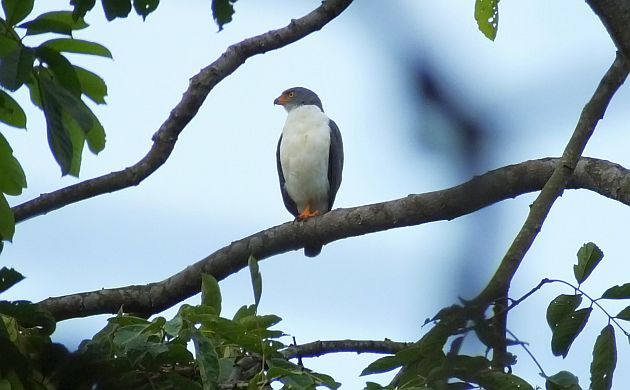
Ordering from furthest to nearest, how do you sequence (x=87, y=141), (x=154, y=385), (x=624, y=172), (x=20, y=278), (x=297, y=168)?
(x=297, y=168), (x=624, y=172), (x=87, y=141), (x=154, y=385), (x=20, y=278)

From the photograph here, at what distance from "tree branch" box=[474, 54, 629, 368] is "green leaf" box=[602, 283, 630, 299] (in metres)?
0.35

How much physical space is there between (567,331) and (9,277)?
1.53 m

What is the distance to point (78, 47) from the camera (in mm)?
3238

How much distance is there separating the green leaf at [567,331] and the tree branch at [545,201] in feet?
1.08

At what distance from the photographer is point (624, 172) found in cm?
408

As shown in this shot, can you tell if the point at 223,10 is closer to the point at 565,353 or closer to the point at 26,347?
the point at 26,347

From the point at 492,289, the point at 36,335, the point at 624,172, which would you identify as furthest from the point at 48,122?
the point at 624,172

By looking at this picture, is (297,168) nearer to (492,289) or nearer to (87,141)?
(87,141)

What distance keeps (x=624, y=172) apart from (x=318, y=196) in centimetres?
576

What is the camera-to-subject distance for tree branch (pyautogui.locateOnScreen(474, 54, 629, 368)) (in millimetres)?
938

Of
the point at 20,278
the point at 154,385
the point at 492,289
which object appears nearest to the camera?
the point at 492,289

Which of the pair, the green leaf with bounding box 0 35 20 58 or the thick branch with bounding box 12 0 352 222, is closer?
the green leaf with bounding box 0 35 20 58

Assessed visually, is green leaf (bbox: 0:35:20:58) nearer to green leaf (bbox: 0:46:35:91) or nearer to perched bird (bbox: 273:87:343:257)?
green leaf (bbox: 0:46:35:91)

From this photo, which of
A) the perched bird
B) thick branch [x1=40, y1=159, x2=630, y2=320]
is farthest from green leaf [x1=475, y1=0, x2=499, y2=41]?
the perched bird
